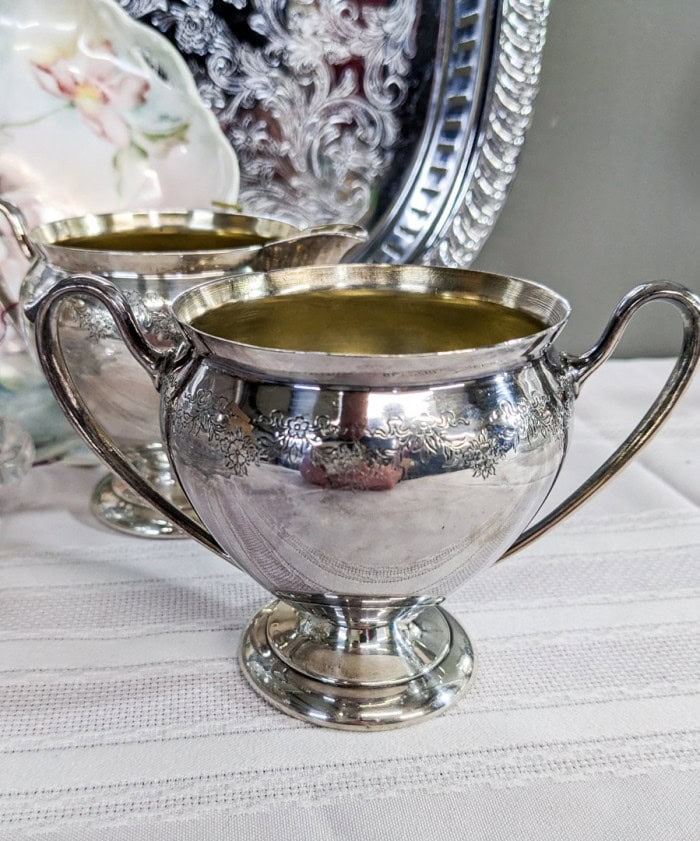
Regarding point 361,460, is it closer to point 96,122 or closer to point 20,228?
point 20,228

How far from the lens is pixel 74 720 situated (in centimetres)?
44

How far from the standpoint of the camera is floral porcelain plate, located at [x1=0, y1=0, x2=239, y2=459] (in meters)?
0.74

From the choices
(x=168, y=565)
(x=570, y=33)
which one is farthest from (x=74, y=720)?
(x=570, y=33)

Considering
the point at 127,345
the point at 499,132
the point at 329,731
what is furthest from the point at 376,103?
the point at 329,731

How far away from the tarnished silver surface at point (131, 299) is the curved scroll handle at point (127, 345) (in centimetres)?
8

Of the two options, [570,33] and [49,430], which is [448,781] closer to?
[49,430]

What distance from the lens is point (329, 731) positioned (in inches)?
17.1

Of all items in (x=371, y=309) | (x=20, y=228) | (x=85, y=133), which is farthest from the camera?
(x=85, y=133)

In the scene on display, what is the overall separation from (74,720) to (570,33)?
785mm

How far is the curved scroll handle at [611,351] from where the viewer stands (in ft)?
1.36

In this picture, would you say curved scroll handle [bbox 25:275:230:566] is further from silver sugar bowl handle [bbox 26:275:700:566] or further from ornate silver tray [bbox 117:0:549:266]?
ornate silver tray [bbox 117:0:549:266]

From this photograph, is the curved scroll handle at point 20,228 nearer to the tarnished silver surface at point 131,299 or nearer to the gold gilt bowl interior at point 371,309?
the tarnished silver surface at point 131,299

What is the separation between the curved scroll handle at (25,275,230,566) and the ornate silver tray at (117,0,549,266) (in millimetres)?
416

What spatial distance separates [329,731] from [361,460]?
16 centimetres
